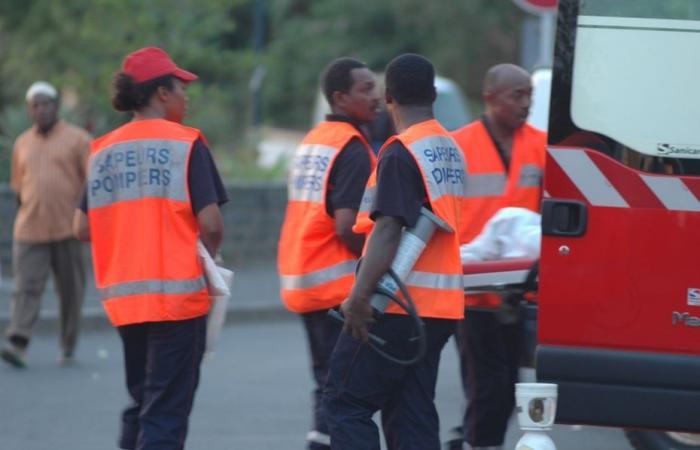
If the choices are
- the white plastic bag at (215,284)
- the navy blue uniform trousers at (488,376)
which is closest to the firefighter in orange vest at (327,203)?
the white plastic bag at (215,284)

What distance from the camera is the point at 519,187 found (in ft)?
22.2

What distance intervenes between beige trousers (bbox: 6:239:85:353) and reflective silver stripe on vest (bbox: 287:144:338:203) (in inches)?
165

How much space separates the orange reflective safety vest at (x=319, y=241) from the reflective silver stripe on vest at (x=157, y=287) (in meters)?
0.78

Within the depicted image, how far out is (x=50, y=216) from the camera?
1012 centimetres

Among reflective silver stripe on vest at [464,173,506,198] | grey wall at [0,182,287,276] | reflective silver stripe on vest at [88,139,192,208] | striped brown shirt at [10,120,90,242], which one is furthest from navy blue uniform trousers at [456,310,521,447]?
grey wall at [0,182,287,276]

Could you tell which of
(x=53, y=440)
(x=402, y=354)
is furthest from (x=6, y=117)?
(x=402, y=354)

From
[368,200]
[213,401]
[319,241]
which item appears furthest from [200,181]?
[213,401]

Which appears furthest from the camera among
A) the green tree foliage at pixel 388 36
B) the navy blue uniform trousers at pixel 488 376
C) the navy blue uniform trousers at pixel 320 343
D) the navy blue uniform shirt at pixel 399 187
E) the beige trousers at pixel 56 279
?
the green tree foliage at pixel 388 36

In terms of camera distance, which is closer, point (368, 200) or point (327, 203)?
point (368, 200)

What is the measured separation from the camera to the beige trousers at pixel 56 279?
33.0 feet

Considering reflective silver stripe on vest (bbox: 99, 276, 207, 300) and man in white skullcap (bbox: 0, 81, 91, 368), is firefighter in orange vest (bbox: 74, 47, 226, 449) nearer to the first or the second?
reflective silver stripe on vest (bbox: 99, 276, 207, 300)

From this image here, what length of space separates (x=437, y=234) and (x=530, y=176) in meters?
1.68

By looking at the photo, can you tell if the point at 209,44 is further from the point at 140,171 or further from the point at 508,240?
the point at 140,171

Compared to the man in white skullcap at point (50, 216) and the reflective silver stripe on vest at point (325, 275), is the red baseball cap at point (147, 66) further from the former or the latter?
the man in white skullcap at point (50, 216)
